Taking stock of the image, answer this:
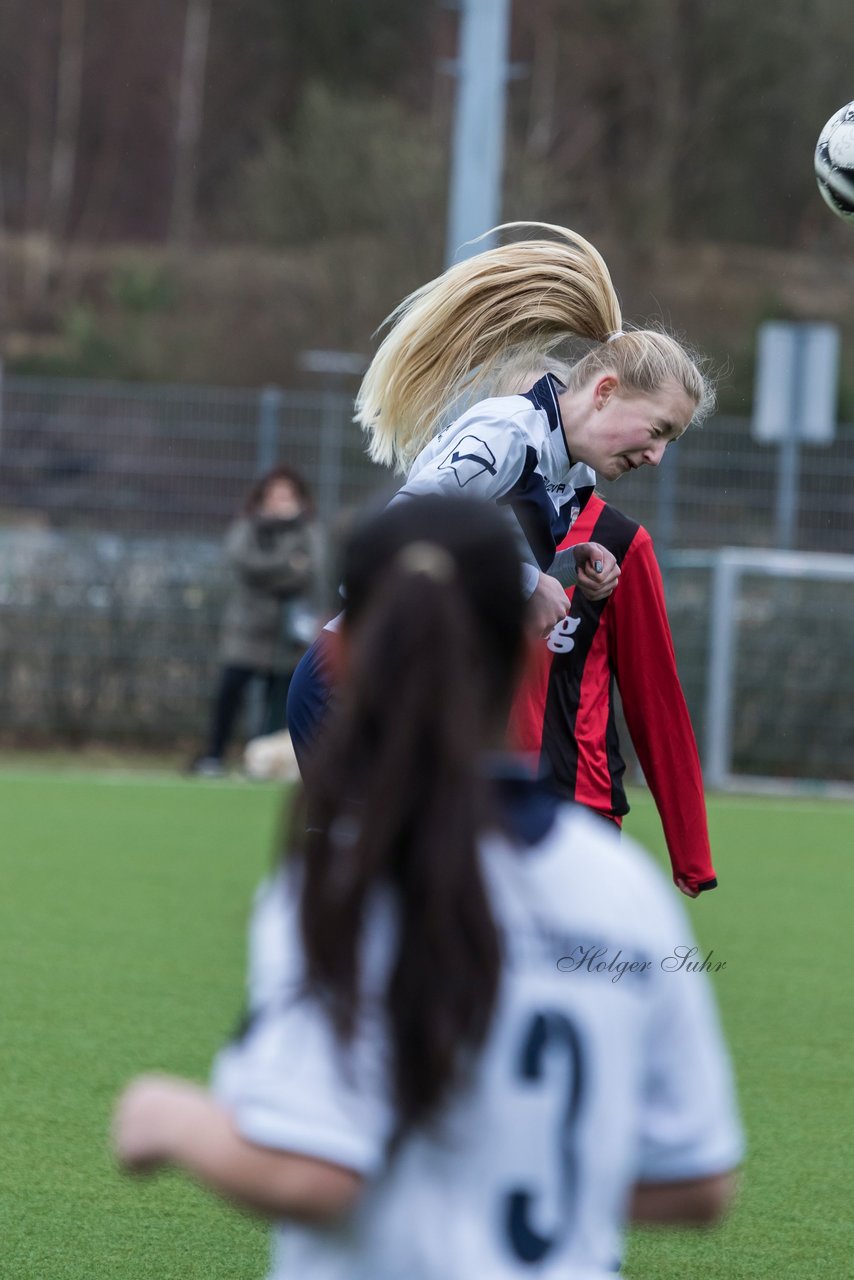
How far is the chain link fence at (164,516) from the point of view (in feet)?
41.1

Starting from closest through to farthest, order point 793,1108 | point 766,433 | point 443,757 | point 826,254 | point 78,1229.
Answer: point 443,757 → point 78,1229 → point 793,1108 → point 766,433 → point 826,254

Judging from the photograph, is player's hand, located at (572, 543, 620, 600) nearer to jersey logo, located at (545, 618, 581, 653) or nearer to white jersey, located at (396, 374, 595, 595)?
white jersey, located at (396, 374, 595, 595)

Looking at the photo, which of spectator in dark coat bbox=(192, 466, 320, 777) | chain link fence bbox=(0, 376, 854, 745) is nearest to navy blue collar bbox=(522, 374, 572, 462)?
spectator in dark coat bbox=(192, 466, 320, 777)

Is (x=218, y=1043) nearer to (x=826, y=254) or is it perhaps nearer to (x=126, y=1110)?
(x=126, y=1110)

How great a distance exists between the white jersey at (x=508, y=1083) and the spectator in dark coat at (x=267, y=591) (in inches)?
389

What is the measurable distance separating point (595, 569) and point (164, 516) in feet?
31.6

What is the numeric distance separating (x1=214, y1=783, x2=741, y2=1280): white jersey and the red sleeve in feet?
7.11

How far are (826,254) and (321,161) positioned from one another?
30.9ft

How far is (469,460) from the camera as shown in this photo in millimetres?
3262

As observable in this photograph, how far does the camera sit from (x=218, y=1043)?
521cm

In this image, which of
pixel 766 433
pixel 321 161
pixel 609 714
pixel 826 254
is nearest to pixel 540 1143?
pixel 609 714

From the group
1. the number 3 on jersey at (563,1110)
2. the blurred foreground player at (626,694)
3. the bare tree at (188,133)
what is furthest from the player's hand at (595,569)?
the bare tree at (188,133)

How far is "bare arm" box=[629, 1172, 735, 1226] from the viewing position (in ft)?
5.49

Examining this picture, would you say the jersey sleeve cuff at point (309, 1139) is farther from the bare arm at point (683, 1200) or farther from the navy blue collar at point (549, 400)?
the navy blue collar at point (549, 400)
